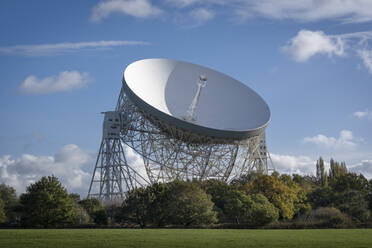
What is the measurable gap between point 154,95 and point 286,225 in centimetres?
1832

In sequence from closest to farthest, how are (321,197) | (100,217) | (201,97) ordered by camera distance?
(100,217), (201,97), (321,197)

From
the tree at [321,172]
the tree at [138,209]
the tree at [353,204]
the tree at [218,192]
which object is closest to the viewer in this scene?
the tree at [138,209]

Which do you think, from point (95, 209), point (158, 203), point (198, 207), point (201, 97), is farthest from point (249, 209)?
point (95, 209)

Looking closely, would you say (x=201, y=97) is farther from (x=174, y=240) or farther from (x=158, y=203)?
(x=174, y=240)

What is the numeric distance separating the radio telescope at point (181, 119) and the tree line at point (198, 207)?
3.49 meters

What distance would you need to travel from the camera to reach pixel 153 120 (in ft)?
154

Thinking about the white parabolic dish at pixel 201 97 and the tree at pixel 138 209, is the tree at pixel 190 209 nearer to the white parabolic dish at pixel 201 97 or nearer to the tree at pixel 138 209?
the tree at pixel 138 209

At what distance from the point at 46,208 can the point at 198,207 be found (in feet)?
44.8

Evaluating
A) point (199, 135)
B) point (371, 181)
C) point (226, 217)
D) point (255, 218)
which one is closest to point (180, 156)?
point (199, 135)

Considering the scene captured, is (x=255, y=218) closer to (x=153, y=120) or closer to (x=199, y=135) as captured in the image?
(x=199, y=135)

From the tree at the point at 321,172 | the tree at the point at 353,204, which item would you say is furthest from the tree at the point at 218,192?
the tree at the point at 321,172

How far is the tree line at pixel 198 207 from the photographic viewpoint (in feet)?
136

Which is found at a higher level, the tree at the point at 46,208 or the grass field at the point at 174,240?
the tree at the point at 46,208

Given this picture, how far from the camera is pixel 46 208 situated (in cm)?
4091
